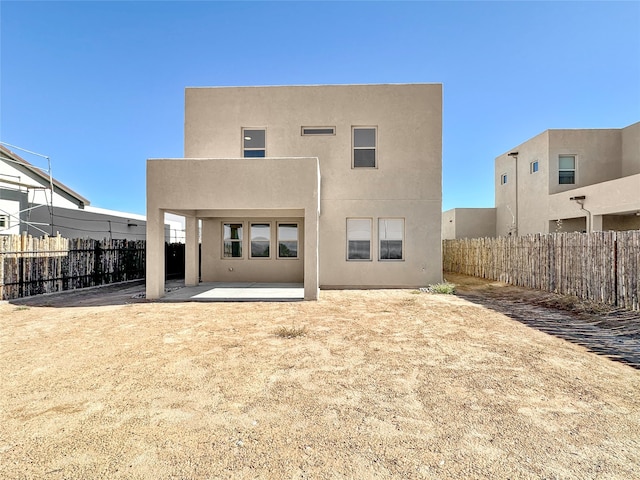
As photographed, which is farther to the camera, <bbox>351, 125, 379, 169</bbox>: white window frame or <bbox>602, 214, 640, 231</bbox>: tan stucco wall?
<bbox>602, 214, 640, 231</bbox>: tan stucco wall

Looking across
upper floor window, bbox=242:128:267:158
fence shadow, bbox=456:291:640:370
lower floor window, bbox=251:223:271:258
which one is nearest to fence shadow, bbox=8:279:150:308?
lower floor window, bbox=251:223:271:258

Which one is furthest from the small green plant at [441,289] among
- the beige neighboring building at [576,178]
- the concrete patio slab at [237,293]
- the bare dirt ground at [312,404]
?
the beige neighboring building at [576,178]

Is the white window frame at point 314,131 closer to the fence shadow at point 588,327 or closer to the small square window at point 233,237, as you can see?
the small square window at point 233,237

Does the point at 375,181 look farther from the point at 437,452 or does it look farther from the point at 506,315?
the point at 437,452

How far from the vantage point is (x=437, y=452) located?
2498mm

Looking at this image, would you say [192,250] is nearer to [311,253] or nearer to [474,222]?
[311,253]

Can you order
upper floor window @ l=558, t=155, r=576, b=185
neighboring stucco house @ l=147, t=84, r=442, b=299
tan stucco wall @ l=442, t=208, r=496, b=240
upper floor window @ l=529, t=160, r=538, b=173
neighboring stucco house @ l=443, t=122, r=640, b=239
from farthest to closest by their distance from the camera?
tan stucco wall @ l=442, t=208, r=496, b=240, upper floor window @ l=529, t=160, r=538, b=173, upper floor window @ l=558, t=155, r=576, b=185, neighboring stucco house @ l=443, t=122, r=640, b=239, neighboring stucco house @ l=147, t=84, r=442, b=299

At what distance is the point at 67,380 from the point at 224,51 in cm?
1088

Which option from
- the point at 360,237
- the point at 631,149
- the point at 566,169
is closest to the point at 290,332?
the point at 360,237

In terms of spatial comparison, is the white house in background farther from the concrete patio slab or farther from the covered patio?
the concrete patio slab

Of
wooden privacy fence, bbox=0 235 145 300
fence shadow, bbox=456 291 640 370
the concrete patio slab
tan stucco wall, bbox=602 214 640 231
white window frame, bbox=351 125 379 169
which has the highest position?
white window frame, bbox=351 125 379 169

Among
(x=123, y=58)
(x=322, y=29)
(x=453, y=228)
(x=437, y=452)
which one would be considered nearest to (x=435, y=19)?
(x=322, y=29)

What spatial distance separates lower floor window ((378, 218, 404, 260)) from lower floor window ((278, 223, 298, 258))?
3.37 m

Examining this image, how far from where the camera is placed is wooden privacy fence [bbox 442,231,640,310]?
287 inches
